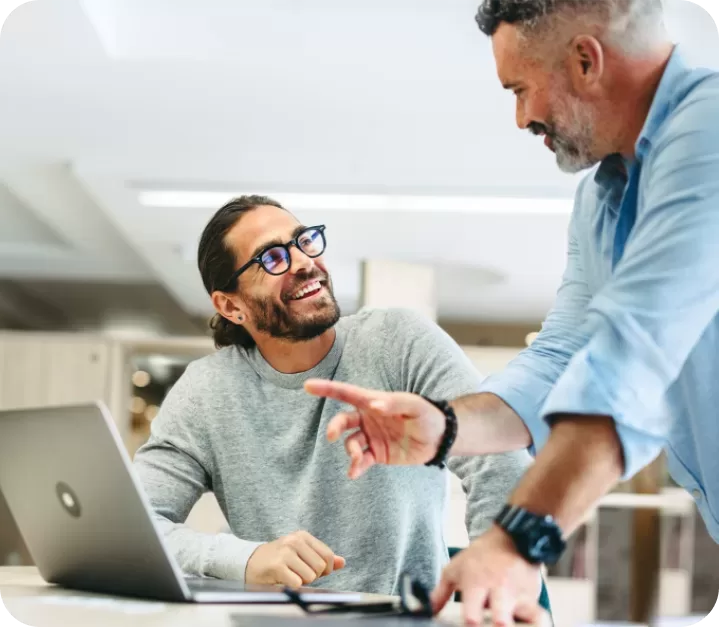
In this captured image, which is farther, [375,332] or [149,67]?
[149,67]

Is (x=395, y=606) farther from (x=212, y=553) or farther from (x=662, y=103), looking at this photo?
(x=662, y=103)

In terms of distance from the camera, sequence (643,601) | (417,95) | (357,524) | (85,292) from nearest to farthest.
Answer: (357,524), (417,95), (643,601), (85,292)

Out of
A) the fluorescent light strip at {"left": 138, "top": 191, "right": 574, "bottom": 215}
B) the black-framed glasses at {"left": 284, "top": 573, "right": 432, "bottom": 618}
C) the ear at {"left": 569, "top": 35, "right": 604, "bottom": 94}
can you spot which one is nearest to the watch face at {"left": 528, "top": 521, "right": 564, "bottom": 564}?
the black-framed glasses at {"left": 284, "top": 573, "right": 432, "bottom": 618}

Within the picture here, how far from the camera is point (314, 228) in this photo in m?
1.75

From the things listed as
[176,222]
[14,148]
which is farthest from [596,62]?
[176,222]

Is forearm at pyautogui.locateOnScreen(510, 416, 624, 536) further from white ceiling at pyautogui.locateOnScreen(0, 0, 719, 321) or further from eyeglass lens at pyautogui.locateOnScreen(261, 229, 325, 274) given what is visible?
white ceiling at pyautogui.locateOnScreen(0, 0, 719, 321)

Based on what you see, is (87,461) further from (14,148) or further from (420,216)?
(420,216)

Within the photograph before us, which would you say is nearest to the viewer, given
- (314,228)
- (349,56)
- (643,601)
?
(314,228)

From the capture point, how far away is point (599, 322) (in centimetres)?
80

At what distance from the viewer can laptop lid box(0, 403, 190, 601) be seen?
826 mm

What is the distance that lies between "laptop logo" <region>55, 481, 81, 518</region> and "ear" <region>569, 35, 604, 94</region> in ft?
2.44

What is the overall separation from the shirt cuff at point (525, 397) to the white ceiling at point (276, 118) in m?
2.15

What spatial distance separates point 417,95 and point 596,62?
233 cm

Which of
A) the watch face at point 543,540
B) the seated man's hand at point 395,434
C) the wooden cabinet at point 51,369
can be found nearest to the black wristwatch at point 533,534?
the watch face at point 543,540
